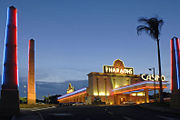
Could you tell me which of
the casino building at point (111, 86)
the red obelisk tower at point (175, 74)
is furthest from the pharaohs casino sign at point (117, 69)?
the red obelisk tower at point (175, 74)

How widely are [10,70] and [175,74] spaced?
16456 mm

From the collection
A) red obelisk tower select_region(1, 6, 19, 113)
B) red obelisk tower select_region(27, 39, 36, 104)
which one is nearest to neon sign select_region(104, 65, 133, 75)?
red obelisk tower select_region(27, 39, 36, 104)

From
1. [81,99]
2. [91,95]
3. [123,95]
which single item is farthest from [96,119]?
[81,99]

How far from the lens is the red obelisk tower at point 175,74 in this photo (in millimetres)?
23047

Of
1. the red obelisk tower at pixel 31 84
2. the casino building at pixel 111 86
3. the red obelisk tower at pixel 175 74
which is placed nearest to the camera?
the red obelisk tower at pixel 175 74

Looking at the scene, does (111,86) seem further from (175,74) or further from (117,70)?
(175,74)

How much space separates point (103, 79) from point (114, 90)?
5.14 metres

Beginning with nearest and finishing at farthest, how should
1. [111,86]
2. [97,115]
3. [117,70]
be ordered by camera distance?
1. [97,115]
2. [111,86]
3. [117,70]

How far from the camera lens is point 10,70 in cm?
1880

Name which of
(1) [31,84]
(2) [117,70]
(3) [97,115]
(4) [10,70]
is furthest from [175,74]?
(2) [117,70]

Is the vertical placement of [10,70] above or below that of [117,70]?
below

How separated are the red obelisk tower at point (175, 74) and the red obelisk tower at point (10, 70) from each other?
1515 centimetres

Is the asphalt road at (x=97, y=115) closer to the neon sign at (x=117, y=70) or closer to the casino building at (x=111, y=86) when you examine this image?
the casino building at (x=111, y=86)

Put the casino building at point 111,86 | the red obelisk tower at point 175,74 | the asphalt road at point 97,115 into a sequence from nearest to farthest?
the asphalt road at point 97,115
the red obelisk tower at point 175,74
the casino building at point 111,86
